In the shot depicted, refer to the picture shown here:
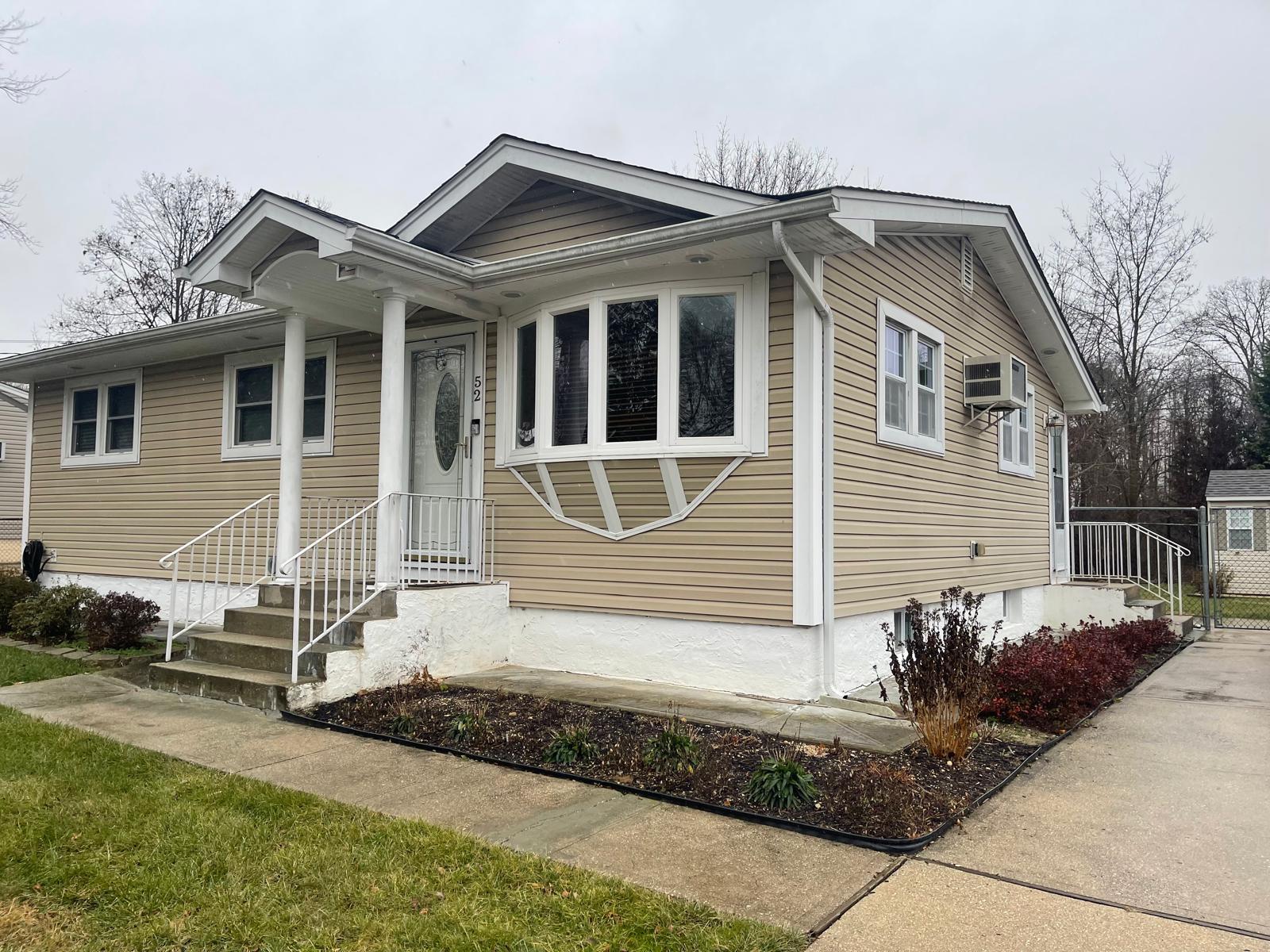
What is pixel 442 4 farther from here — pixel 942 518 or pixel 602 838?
pixel 602 838

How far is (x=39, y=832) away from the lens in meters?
3.80

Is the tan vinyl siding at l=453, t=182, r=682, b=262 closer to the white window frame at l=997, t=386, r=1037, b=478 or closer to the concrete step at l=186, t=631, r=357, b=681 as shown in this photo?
the concrete step at l=186, t=631, r=357, b=681

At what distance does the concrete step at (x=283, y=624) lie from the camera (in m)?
6.66

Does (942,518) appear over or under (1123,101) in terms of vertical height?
under

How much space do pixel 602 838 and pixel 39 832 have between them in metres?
2.41

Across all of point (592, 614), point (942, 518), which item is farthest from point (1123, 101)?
point (592, 614)

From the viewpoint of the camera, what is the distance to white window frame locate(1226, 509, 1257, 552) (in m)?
20.1

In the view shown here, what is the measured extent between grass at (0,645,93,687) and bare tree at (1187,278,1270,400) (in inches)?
1219

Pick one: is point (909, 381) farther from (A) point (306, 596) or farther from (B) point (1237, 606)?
(B) point (1237, 606)

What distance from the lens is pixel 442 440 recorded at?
27.4 feet

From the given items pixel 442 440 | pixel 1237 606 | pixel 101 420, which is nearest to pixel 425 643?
pixel 442 440

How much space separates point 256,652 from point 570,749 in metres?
3.10

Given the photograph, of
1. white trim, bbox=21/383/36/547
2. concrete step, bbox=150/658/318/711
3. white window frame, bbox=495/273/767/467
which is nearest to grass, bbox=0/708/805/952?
concrete step, bbox=150/658/318/711

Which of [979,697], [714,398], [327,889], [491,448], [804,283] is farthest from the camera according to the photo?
[491,448]
